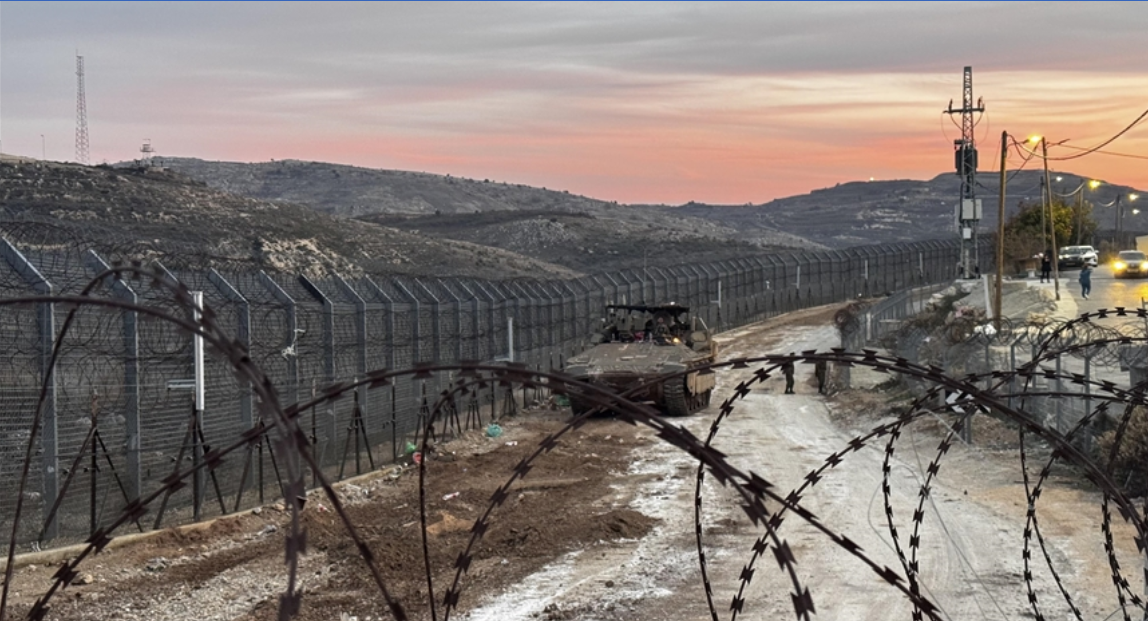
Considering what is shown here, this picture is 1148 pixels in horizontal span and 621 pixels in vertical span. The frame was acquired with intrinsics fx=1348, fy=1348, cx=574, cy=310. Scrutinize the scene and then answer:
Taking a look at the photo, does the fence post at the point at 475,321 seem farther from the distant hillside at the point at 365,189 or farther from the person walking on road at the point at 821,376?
the distant hillside at the point at 365,189

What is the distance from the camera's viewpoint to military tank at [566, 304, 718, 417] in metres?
24.8

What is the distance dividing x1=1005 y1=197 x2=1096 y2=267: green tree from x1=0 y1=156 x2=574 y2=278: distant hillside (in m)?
23.9

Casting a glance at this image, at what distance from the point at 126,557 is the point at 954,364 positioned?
16096 millimetres

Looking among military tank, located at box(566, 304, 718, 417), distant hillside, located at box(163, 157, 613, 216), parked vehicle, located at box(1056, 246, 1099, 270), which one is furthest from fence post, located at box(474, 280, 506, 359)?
distant hillside, located at box(163, 157, 613, 216)

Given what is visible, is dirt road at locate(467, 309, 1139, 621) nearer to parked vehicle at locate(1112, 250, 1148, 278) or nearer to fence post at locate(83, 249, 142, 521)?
fence post at locate(83, 249, 142, 521)

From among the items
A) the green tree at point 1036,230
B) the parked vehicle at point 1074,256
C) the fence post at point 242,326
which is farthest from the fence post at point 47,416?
the green tree at point 1036,230

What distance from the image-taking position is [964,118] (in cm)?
5444

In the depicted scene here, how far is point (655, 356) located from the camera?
26141 mm

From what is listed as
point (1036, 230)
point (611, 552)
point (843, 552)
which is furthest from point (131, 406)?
point (1036, 230)

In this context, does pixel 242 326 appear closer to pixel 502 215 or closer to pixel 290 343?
pixel 290 343

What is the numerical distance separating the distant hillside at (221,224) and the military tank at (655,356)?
20.0 metres

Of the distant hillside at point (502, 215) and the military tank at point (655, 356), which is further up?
the distant hillside at point (502, 215)

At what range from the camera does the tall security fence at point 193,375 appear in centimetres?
1250

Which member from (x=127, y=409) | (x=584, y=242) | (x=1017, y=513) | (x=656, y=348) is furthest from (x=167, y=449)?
(x=584, y=242)
